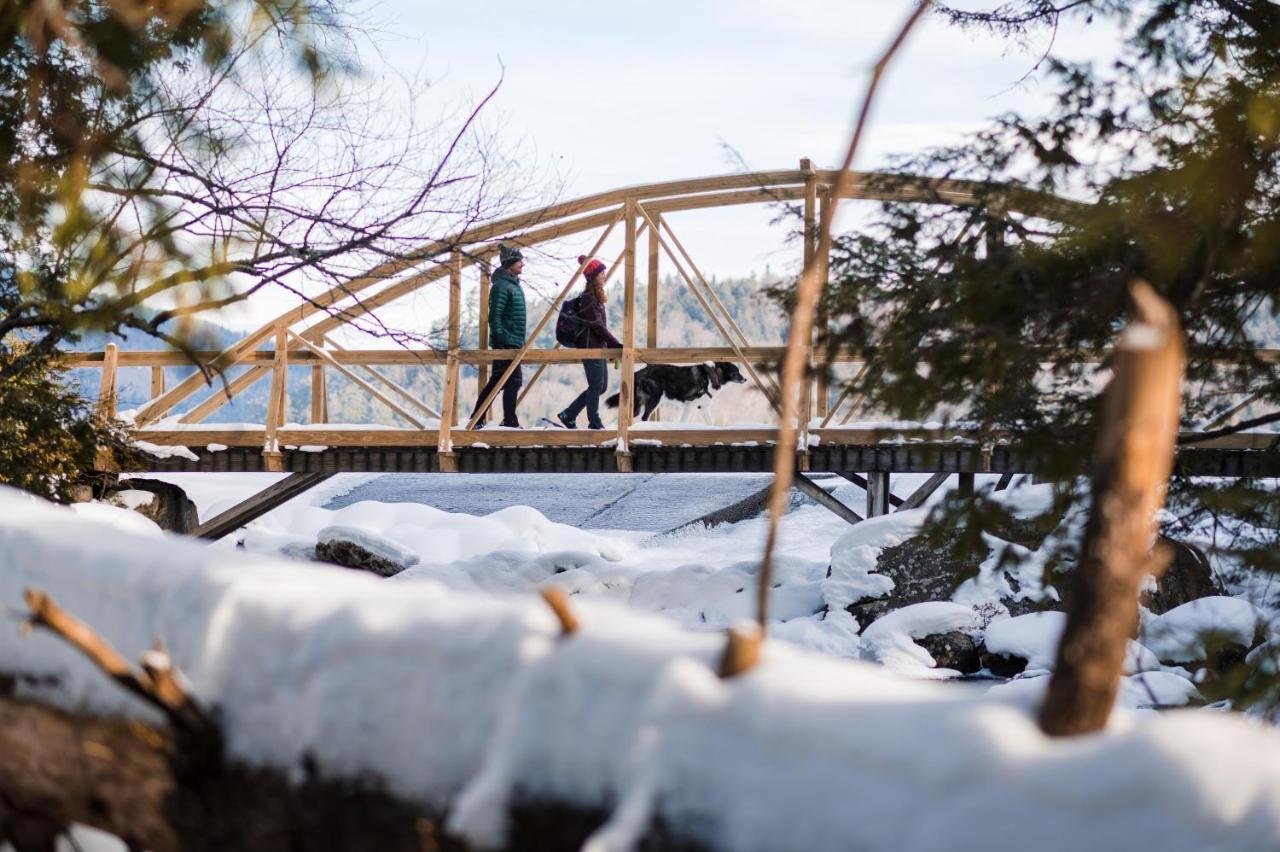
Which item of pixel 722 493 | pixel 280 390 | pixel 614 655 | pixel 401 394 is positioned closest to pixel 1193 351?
pixel 614 655

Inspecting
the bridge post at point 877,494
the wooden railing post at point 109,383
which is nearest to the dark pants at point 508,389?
the wooden railing post at point 109,383

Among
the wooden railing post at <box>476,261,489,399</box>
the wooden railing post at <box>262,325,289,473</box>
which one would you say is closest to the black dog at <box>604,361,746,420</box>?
the wooden railing post at <box>476,261,489,399</box>

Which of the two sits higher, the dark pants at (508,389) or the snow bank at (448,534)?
the dark pants at (508,389)

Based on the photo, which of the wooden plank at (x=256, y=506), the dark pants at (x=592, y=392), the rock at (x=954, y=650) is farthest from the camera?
the wooden plank at (x=256, y=506)

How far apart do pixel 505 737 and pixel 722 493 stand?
26.6 m

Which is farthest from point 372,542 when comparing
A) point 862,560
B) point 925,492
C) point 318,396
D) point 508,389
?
point 925,492

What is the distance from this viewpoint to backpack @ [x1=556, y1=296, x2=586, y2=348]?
10.5 m

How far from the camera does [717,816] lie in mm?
1263

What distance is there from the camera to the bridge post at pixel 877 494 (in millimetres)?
12555

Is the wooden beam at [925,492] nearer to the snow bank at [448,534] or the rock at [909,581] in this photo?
the rock at [909,581]

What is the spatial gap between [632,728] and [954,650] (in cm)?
A: 864

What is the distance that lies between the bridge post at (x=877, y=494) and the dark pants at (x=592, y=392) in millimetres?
3363

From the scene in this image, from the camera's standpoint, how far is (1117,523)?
1.25m

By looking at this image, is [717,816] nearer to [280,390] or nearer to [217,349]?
[217,349]
